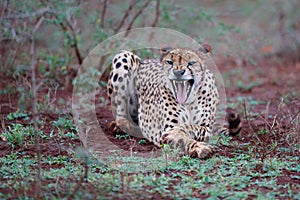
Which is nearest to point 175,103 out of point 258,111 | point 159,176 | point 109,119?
point 109,119

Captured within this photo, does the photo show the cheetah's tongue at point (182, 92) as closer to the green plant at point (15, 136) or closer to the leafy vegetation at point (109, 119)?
the leafy vegetation at point (109, 119)

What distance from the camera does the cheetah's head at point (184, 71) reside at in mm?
5512

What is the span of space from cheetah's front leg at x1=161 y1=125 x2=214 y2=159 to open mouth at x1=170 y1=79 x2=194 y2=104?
0.93 feet

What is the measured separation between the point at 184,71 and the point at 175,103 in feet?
1.44

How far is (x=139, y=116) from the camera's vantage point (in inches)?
251

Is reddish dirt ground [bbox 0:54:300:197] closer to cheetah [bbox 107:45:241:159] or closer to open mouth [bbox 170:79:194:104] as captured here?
cheetah [bbox 107:45:241:159]

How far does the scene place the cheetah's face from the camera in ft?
18.1

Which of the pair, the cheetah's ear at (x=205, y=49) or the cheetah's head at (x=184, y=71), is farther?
the cheetah's ear at (x=205, y=49)

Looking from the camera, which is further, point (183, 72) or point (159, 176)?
point (183, 72)

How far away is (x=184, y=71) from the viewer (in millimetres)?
5469

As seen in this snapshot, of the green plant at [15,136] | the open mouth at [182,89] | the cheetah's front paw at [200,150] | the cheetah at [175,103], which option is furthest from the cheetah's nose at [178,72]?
the green plant at [15,136]

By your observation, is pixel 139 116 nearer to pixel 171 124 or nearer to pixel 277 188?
pixel 171 124

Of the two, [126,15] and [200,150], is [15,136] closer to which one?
[200,150]

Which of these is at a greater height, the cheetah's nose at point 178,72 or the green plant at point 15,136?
the cheetah's nose at point 178,72
